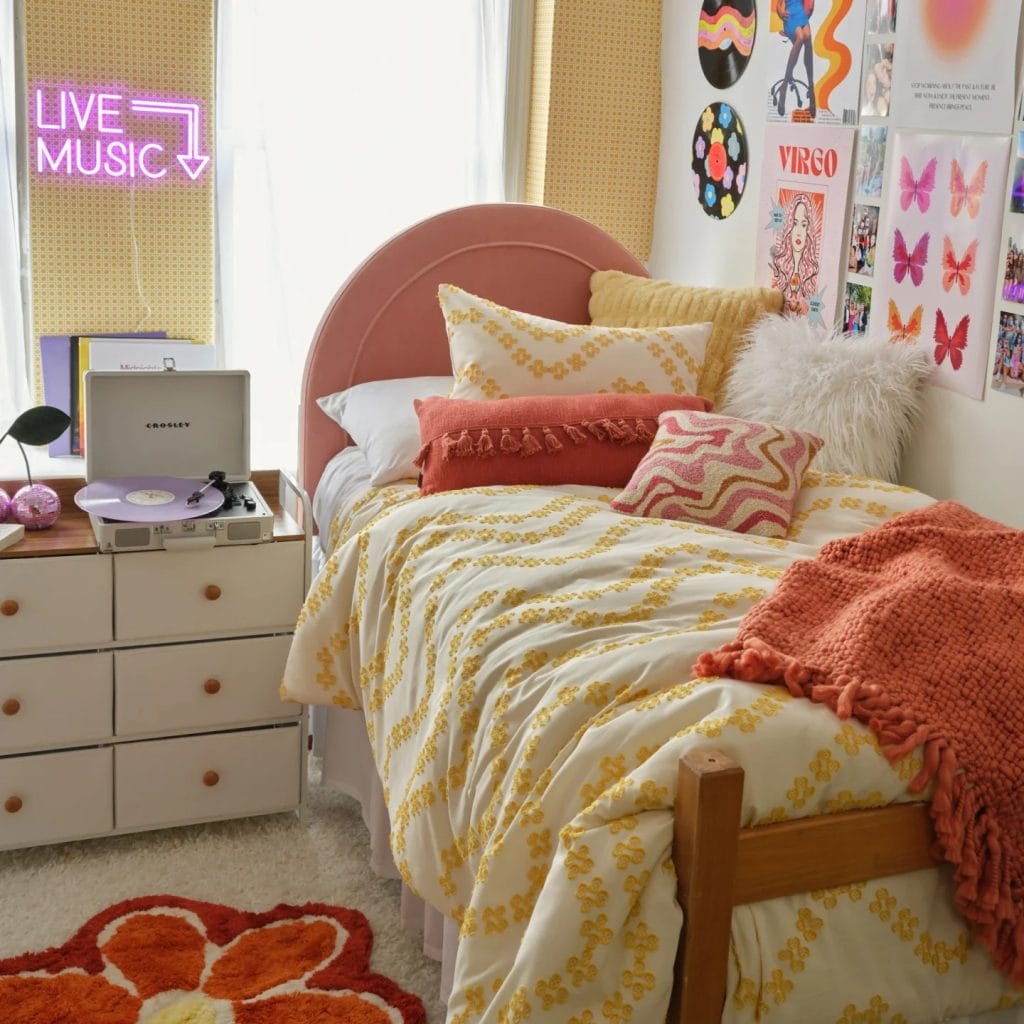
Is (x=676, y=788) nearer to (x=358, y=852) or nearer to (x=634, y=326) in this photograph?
(x=358, y=852)

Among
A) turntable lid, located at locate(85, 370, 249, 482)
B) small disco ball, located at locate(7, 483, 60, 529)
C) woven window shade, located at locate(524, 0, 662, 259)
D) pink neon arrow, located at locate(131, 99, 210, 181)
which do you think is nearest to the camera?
small disco ball, located at locate(7, 483, 60, 529)

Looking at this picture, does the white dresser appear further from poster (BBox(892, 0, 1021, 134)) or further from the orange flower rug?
poster (BBox(892, 0, 1021, 134))

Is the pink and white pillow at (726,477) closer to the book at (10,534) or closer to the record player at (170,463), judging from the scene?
the record player at (170,463)

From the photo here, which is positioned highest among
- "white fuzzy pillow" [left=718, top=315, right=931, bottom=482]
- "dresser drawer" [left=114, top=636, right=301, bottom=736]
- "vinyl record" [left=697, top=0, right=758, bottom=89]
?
"vinyl record" [left=697, top=0, right=758, bottom=89]

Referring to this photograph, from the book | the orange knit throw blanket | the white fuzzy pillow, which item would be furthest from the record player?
the orange knit throw blanket

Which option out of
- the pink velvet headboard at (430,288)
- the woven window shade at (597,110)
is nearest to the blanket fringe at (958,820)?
the pink velvet headboard at (430,288)

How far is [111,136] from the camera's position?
2.99 meters

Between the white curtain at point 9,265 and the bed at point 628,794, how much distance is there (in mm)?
1350

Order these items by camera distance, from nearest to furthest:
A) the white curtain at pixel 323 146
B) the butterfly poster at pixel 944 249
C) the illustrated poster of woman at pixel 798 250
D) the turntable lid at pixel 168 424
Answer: the butterfly poster at pixel 944 249 < the turntable lid at pixel 168 424 < the illustrated poster of woman at pixel 798 250 < the white curtain at pixel 323 146

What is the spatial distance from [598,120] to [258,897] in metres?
2.13

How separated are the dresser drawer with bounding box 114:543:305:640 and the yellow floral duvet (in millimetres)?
397

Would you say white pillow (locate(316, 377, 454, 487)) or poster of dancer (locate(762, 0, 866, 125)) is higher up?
poster of dancer (locate(762, 0, 866, 125))

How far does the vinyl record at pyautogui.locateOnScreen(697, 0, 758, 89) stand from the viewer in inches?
118

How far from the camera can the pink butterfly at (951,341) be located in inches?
90.7
